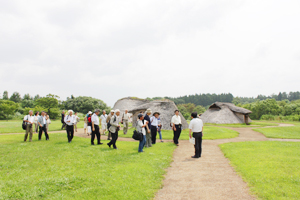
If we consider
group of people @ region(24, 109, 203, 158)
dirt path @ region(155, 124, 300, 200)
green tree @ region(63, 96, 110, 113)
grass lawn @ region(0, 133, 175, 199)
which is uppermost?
green tree @ region(63, 96, 110, 113)

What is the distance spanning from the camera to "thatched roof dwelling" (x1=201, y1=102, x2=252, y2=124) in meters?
38.0

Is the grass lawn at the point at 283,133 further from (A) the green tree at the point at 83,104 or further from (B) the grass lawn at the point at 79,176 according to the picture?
(A) the green tree at the point at 83,104

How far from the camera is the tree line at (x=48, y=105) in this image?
5247 cm

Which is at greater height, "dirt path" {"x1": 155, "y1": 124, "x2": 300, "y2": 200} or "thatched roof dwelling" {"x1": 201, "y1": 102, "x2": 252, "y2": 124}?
"thatched roof dwelling" {"x1": 201, "y1": 102, "x2": 252, "y2": 124}

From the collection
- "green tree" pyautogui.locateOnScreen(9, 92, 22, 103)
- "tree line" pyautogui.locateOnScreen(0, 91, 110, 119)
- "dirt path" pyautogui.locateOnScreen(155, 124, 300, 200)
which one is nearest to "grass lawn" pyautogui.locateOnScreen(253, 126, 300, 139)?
"dirt path" pyautogui.locateOnScreen(155, 124, 300, 200)

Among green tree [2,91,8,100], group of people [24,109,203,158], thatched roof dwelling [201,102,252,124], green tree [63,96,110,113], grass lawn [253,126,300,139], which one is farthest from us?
green tree [2,91,8,100]

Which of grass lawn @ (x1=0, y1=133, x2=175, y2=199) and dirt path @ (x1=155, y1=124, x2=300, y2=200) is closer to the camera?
grass lawn @ (x1=0, y1=133, x2=175, y2=199)

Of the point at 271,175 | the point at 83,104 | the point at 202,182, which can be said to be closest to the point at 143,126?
the point at 202,182

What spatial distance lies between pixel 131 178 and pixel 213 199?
99.6 inches

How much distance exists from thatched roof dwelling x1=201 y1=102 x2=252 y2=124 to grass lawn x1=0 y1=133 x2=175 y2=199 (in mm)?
32997

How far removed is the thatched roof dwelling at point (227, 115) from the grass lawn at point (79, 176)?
3300cm

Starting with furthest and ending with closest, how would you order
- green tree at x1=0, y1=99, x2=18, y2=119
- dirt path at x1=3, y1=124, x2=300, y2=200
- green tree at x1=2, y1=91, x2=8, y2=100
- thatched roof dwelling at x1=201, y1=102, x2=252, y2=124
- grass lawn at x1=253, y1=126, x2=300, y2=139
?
green tree at x1=2, y1=91, x2=8, y2=100
green tree at x1=0, y1=99, x2=18, y2=119
thatched roof dwelling at x1=201, y1=102, x2=252, y2=124
grass lawn at x1=253, y1=126, x2=300, y2=139
dirt path at x1=3, y1=124, x2=300, y2=200

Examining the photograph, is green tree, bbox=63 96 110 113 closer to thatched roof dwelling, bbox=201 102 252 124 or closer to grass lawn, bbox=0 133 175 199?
thatched roof dwelling, bbox=201 102 252 124

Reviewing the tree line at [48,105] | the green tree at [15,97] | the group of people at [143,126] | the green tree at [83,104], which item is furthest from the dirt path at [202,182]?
the green tree at [15,97]
